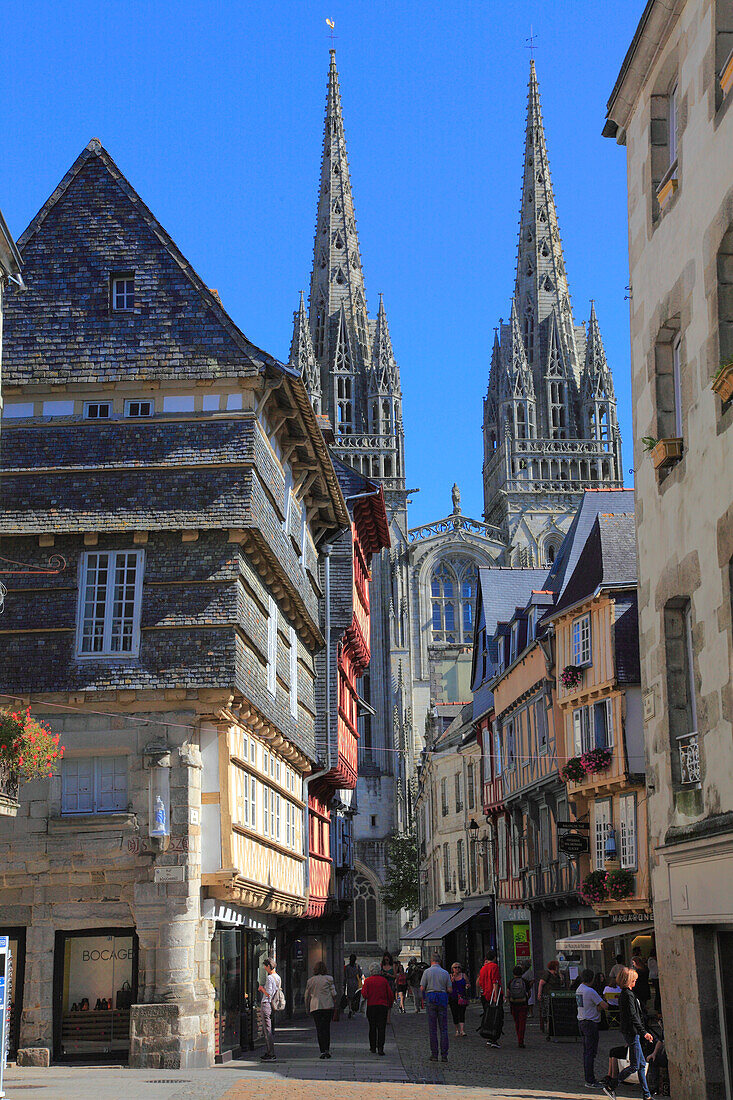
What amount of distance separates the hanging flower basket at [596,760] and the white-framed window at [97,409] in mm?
12000

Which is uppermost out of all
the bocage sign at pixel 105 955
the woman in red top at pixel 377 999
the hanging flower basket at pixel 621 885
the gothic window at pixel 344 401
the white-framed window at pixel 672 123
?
the gothic window at pixel 344 401

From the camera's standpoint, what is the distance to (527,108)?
4040 inches

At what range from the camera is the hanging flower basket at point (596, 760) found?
1017 inches

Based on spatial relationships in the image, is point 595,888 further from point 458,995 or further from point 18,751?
point 18,751

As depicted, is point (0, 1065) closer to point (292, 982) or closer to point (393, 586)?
point (292, 982)

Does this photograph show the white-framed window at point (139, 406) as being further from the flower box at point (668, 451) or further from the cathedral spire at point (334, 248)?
the cathedral spire at point (334, 248)

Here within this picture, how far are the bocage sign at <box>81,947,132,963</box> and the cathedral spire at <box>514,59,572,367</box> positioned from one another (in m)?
81.8

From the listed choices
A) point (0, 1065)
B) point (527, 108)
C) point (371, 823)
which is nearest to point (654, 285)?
point (0, 1065)

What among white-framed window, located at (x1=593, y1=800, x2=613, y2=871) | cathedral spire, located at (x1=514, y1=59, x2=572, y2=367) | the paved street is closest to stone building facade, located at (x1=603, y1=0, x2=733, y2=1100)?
the paved street

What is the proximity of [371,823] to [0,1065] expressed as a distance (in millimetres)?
71636

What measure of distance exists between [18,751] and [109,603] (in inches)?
162

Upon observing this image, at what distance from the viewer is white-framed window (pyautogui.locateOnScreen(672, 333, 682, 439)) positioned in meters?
14.5

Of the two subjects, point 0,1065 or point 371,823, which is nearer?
point 0,1065

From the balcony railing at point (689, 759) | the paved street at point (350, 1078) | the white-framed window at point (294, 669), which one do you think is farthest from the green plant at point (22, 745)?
the white-framed window at point (294, 669)
